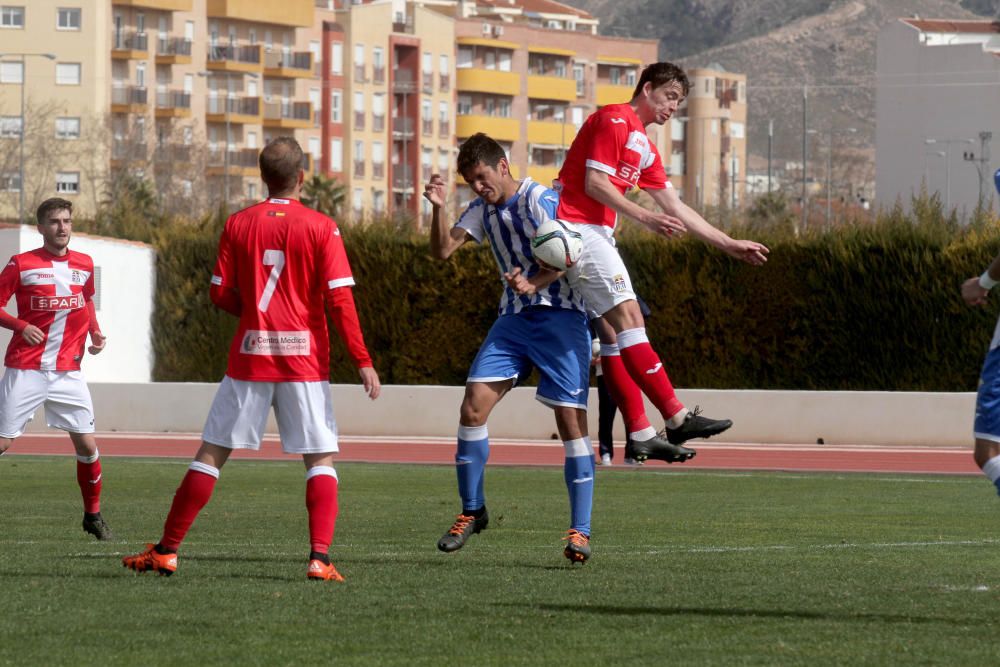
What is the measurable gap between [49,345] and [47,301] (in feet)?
0.96

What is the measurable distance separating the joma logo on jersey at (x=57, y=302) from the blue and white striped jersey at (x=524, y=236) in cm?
352

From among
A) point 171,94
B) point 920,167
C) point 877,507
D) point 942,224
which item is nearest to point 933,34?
point 920,167

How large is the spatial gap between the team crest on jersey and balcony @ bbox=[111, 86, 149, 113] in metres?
88.1

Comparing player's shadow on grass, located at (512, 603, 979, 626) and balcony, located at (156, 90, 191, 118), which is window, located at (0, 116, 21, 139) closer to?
balcony, located at (156, 90, 191, 118)

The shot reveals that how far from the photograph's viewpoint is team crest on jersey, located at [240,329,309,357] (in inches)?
357

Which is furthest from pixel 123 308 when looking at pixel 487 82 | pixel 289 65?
pixel 487 82

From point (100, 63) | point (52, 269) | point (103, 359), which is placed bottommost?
point (103, 359)

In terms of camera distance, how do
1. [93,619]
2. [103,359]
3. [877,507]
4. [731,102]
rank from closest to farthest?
[93,619], [877,507], [103,359], [731,102]

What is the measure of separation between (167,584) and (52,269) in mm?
4131

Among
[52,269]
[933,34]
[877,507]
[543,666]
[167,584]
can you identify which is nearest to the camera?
[543,666]

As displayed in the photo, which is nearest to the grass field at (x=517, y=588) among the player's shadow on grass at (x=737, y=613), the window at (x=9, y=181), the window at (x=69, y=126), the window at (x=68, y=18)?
the player's shadow on grass at (x=737, y=613)

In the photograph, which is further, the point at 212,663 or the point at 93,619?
the point at 93,619

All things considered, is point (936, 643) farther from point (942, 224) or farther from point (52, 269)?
point (942, 224)

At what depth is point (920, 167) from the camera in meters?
107
